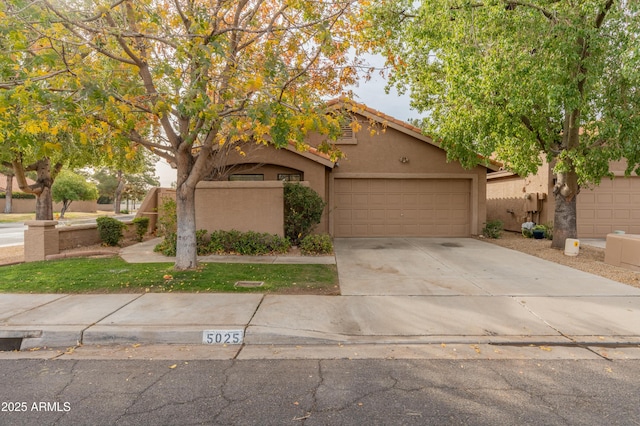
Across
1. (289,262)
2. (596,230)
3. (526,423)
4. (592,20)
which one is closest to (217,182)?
(289,262)

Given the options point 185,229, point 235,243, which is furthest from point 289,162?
point 185,229

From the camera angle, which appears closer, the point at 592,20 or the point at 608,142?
the point at 592,20

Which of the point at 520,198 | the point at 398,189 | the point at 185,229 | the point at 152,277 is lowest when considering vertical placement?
the point at 152,277

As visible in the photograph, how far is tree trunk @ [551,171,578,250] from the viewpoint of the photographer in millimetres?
11086

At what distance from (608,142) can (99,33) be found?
12.2 meters

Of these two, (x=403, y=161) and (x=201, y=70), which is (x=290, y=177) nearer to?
(x=403, y=161)

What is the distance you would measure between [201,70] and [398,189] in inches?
419

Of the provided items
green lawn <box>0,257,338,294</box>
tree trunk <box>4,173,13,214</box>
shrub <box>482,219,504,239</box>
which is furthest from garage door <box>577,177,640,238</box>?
tree trunk <box>4,173,13,214</box>

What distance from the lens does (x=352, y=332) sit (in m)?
4.70

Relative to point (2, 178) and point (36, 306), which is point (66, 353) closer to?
point (36, 306)

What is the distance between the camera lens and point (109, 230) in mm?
11500

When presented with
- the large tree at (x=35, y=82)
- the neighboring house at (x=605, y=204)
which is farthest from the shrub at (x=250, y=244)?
the neighboring house at (x=605, y=204)

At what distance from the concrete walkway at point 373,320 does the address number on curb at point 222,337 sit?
30mm

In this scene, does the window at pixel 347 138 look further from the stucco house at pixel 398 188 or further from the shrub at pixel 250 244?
the shrub at pixel 250 244
